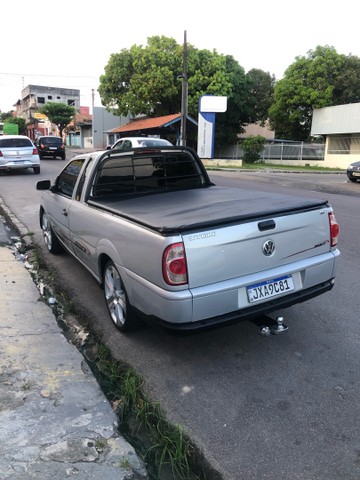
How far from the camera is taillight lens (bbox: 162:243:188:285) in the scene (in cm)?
283

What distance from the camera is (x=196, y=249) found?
9.43 feet

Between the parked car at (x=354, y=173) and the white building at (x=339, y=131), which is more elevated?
the white building at (x=339, y=131)

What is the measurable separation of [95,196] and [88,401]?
86.3 inches

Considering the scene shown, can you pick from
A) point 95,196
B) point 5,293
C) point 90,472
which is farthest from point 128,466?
point 5,293

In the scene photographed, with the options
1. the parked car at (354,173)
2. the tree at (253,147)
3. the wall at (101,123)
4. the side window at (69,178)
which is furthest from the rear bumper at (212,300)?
the wall at (101,123)

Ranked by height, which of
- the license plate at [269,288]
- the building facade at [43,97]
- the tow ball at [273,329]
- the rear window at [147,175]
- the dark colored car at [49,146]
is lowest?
the tow ball at [273,329]

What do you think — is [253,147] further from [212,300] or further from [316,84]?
[212,300]

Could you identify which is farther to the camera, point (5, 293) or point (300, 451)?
point (5, 293)

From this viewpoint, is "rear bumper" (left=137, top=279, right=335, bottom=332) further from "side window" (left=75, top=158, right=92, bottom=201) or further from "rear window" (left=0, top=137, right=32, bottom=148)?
"rear window" (left=0, top=137, right=32, bottom=148)

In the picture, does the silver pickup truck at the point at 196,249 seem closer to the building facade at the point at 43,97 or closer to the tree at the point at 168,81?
the tree at the point at 168,81

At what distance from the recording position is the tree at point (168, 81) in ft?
117

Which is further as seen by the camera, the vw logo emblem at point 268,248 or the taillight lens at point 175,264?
the vw logo emblem at point 268,248

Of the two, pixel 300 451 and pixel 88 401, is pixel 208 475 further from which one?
pixel 88 401

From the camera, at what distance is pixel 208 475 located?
2268 millimetres
